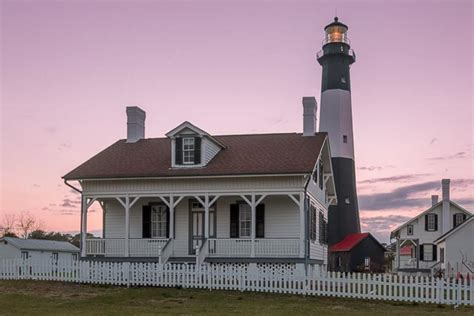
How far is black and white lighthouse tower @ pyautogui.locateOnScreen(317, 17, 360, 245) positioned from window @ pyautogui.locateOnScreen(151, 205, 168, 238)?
16.4 metres

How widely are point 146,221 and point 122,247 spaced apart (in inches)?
60.3

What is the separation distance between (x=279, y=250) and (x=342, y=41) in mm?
22021

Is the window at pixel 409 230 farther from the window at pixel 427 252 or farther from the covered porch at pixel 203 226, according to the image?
the covered porch at pixel 203 226

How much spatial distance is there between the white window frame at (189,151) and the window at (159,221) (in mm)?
2422

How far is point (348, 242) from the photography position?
40.6 metres

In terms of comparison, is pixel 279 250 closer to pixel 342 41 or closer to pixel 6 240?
pixel 342 41

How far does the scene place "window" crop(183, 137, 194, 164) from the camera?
26094mm

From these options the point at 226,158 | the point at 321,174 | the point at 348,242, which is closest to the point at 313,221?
the point at 321,174

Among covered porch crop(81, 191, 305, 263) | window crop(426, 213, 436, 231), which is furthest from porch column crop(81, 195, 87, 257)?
window crop(426, 213, 436, 231)

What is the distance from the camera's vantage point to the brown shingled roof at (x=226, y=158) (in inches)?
981

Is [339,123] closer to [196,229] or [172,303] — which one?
[196,229]

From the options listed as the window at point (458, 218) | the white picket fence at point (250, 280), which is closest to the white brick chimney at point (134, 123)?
the white picket fence at point (250, 280)

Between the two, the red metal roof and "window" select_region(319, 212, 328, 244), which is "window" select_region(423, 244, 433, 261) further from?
"window" select_region(319, 212, 328, 244)

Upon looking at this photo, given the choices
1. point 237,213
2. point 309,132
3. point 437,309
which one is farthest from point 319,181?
point 437,309
